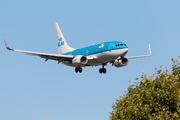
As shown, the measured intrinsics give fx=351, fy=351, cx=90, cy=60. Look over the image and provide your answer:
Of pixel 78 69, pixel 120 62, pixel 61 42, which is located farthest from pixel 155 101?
pixel 61 42

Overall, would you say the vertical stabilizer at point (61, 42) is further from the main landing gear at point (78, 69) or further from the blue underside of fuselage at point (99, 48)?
the main landing gear at point (78, 69)

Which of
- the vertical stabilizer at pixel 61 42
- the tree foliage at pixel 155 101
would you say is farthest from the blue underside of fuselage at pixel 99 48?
the tree foliage at pixel 155 101

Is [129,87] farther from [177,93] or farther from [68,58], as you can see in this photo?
[68,58]

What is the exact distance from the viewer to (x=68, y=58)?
201ft

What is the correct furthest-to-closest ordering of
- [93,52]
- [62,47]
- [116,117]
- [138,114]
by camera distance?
[62,47] < [93,52] < [116,117] < [138,114]

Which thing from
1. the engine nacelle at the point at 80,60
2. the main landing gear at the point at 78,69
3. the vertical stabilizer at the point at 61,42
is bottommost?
the main landing gear at the point at 78,69

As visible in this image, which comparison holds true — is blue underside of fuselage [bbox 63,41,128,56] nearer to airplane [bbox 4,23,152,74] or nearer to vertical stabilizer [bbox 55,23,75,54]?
airplane [bbox 4,23,152,74]

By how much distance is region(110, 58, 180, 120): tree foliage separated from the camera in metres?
27.2

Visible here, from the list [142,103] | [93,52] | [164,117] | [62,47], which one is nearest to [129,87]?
[142,103]

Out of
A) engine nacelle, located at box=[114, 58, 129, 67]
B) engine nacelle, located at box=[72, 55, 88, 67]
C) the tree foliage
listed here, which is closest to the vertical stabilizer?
engine nacelle, located at box=[72, 55, 88, 67]

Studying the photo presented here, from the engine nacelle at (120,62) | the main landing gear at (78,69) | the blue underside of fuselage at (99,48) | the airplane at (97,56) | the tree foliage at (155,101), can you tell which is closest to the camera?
the tree foliage at (155,101)

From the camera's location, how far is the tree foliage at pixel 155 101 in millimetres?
27188

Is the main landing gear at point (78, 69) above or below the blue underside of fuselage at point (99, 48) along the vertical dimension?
below

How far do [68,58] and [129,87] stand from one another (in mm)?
30081
